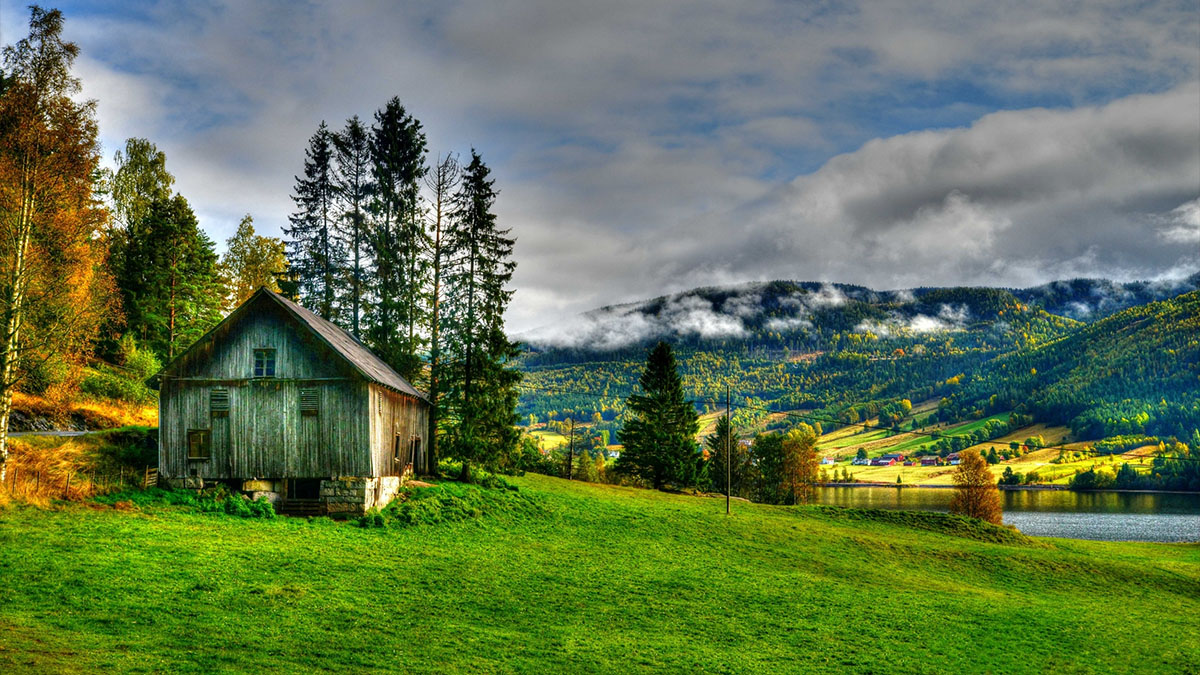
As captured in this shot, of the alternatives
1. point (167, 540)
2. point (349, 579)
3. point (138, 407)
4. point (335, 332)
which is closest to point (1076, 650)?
point (349, 579)

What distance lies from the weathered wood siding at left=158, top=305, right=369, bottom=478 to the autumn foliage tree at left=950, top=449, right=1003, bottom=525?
75.5 metres

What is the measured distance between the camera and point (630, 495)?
59531mm

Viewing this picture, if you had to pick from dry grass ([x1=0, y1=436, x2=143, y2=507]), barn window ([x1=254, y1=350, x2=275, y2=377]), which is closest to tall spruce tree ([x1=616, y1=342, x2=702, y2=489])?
barn window ([x1=254, y1=350, x2=275, y2=377])

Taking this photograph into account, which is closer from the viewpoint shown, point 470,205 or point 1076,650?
point 1076,650

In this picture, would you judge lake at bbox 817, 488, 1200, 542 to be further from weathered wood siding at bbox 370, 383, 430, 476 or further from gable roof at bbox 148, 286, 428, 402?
gable roof at bbox 148, 286, 428, 402

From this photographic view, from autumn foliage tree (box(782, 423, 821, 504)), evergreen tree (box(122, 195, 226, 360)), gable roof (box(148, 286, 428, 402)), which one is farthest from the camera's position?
autumn foliage tree (box(782, 423, 821, 504))

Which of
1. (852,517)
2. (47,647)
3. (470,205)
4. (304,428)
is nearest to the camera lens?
(47,647)

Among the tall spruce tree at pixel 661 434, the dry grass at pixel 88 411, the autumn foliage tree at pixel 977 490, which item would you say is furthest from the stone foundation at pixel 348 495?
the autumn foliage tree at pixel 977 490

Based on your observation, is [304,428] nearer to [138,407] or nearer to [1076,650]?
[138,407]

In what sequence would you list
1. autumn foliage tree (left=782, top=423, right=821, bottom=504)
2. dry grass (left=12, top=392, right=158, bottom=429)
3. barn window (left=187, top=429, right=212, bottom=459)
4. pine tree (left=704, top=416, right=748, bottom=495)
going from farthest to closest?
autumn foliage tree (left=782, top=423, right=821, bottom=504) < pine tree (left=704, top=416, right=748, bottom=495) < dry grass (left=12, top=392, right=158, bottom=429) < barn window (left=187, top=429, right=212, bottom=459)

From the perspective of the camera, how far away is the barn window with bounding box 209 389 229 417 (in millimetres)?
35469

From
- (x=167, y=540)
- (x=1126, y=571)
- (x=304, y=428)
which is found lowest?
(x=1126, y=571)

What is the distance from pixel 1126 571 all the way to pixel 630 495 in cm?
3307

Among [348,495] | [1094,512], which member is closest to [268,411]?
[348,495]
